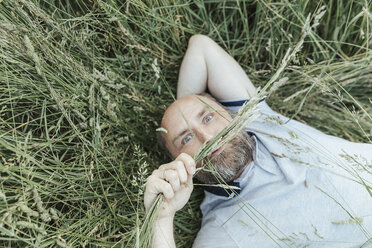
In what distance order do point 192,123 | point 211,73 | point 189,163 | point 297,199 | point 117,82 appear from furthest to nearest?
point 211,73, point 117,82, point 192,123, point 297,199, point 189,163

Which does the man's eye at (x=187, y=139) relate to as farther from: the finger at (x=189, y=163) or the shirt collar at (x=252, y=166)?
the finger at (x=189, y=163)

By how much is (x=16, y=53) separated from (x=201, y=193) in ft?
5.18

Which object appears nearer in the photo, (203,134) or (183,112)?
(203,134)

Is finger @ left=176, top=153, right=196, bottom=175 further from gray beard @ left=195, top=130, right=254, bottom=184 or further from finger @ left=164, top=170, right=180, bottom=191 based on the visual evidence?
gray beard @ left=195, top=130, right=254, bottom=184

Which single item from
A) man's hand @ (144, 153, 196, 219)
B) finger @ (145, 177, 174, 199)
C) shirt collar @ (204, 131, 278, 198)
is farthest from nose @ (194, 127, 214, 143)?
finger @ (145, 177, 174, 199)

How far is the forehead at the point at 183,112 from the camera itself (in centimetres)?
215

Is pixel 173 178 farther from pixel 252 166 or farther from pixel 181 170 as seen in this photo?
pixel 252 166

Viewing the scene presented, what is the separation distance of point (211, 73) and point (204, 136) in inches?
23.1

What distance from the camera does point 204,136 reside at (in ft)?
6.72

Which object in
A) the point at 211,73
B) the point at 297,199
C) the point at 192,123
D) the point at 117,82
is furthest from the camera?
the point at 211,73

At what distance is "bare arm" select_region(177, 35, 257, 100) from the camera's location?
2361 millimetres

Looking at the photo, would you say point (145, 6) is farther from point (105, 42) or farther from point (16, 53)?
point (16, 53)

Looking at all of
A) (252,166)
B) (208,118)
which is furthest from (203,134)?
(252,166)

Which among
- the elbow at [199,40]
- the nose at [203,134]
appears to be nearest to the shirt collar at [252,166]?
the nose at [203,134]
